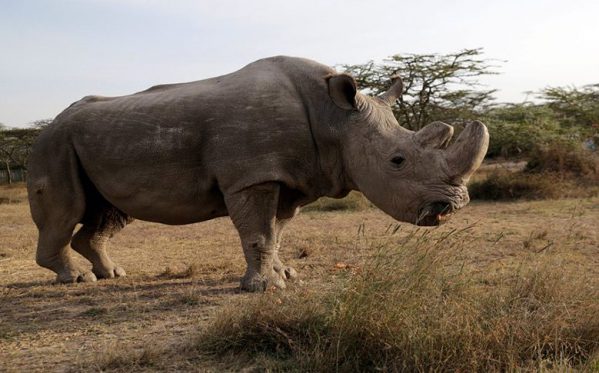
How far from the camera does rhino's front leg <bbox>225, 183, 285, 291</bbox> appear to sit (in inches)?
209

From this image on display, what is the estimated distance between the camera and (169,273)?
21.5 ft

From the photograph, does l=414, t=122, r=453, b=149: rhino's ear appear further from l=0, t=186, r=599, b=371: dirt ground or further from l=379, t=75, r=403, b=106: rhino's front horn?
l=379, t=75, r=403, b=106: rhino's front horn

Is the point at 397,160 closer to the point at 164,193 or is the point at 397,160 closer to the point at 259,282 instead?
the point at 259,282

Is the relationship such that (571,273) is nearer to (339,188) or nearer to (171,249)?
(339,188)

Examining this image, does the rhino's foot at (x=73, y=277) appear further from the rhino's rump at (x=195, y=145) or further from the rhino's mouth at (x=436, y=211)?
the rhino's mouth at (x=436, y=211)

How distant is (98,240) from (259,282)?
7.17 feet

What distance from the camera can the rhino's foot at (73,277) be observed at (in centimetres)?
614

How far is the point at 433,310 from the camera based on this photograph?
3.33m

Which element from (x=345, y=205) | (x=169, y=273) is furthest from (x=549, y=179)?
(x=169, y=273)

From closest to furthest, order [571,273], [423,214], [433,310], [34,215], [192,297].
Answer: [433,310], [571,273], [423,214], [192,297], [34,215]

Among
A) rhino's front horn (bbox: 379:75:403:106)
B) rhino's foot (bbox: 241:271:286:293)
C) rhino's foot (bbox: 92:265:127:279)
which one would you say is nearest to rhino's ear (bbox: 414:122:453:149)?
rhino's front horn (bbox: 379:75:403:106)

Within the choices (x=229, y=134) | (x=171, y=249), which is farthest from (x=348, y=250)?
(x=229, y=134)

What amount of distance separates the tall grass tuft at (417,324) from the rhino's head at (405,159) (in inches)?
38.3

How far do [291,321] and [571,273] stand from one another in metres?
1.91
